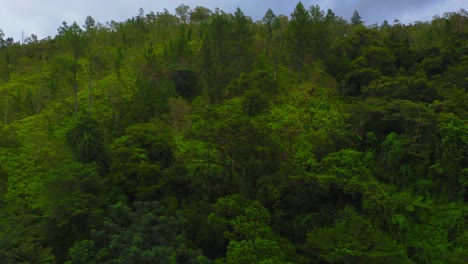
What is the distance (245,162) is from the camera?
17797 mm

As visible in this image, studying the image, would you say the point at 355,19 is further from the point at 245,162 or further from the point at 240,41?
the point at 245,162

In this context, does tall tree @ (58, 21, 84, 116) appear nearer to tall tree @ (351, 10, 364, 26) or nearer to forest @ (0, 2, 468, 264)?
forest @ (0, 2, 468, 264)

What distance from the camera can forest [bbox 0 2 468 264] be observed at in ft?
48.4

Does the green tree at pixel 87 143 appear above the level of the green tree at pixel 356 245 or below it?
above

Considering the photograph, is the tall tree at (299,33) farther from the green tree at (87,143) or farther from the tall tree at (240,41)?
the green tree at (87,143)

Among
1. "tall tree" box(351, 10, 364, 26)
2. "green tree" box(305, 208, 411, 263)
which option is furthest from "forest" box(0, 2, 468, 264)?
"tall tree" box(351, 10, 364, 26)

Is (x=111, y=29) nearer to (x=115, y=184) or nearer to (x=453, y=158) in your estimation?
(x=115, y=184)

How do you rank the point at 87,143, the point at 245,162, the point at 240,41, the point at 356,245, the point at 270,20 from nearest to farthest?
the point at 356,245 < the point at 245,162 < the point at 87,143 < the point at 240,41 < the point at 270,20

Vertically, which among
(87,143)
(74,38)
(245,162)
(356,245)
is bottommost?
(356,245)

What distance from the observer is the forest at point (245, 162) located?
14.7 m

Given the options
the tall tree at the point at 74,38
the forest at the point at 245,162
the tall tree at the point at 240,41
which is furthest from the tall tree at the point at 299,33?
the tall tree at the point at 74,38

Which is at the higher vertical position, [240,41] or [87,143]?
[240,41]

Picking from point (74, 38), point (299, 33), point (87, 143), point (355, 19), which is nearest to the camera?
point (87, 143)

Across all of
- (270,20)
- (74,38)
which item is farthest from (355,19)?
(74,38)
